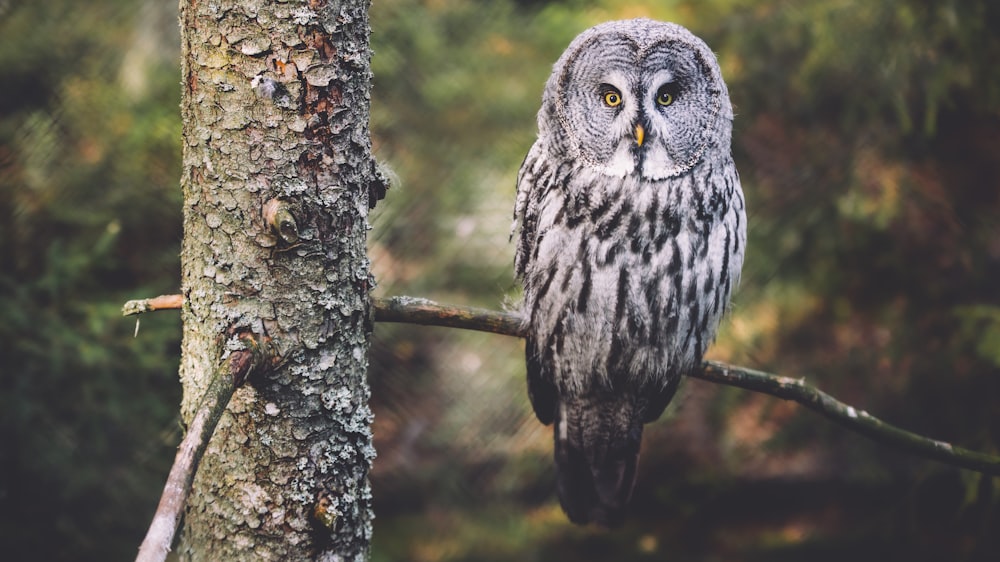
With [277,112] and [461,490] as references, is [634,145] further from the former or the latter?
[461,490]

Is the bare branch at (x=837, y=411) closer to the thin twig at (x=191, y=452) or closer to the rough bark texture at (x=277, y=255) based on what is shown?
the rough bark texture at (x=277, y=255)

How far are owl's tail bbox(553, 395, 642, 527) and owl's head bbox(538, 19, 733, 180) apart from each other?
58 cm

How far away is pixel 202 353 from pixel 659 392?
1031 mm

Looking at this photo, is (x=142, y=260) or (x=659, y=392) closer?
(x=659, y=392)

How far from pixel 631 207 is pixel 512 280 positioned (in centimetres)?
155

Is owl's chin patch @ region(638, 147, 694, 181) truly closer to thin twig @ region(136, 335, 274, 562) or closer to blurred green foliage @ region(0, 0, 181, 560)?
thin twig @ region(136, 335, 274, 562)

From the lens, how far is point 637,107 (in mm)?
1465

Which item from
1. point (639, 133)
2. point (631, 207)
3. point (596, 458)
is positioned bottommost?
point (596, 458)

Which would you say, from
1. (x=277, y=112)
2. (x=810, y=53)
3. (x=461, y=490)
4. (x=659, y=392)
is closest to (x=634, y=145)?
(x=659, y=392)

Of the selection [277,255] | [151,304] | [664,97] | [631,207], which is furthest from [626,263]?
[151,304]

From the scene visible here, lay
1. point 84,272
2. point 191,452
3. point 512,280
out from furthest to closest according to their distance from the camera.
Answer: point 512,280, point 84,272, point 191,452

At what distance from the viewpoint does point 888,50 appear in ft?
8.54

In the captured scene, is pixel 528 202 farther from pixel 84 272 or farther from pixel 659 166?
pixel 84 272

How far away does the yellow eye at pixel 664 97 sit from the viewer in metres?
1.49
